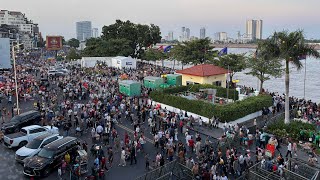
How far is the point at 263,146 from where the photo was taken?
20.2m

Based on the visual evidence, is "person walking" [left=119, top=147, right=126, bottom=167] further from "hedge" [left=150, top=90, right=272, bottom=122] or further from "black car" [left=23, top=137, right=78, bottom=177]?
"hedge" [left=150, top=90, right=272, bottom=122]

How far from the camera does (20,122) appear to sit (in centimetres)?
2248

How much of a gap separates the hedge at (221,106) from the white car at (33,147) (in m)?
12.6

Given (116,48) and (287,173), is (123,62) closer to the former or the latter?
(116,48)

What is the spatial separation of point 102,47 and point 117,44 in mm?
3636

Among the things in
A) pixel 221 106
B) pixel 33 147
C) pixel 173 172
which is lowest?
pixel 173 172

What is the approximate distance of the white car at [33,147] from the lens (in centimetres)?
1725

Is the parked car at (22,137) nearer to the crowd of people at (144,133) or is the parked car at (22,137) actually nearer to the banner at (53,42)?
the crowd of people at (144,133)

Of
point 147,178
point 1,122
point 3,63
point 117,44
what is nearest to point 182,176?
point 147,178

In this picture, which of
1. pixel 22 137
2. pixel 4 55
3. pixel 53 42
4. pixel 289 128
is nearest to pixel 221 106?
pixel 289 128

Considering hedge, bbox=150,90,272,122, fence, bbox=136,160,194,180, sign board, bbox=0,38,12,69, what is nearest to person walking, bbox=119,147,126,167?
fence, bbox=136,160,194,180

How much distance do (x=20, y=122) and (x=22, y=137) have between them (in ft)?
→ 10.4

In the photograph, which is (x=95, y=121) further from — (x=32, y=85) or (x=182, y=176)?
(x=32, y=85)

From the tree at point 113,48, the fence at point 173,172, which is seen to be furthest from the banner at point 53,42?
the fence at point 173,172
